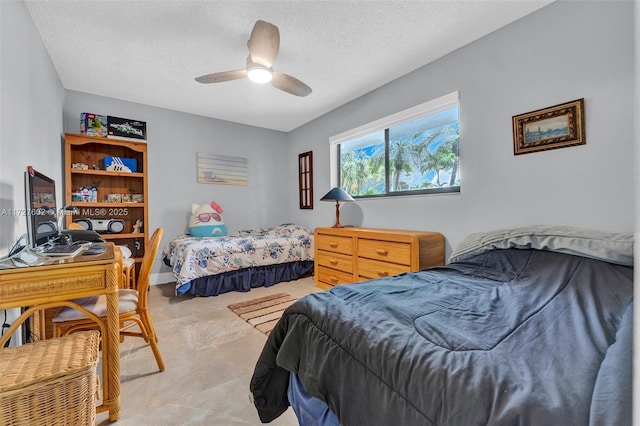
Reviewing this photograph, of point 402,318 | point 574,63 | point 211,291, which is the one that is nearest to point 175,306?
point 211,291

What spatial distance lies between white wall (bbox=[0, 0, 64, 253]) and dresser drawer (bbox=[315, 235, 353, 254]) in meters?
2.58

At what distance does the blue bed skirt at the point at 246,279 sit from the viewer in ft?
10.6

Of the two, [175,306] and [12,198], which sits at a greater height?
[12,198]

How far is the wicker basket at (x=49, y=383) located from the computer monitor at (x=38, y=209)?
579mm

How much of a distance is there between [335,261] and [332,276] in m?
0.20

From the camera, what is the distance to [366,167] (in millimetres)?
3693

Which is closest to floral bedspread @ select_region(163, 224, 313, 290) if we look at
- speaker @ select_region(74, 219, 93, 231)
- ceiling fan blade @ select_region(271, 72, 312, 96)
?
speaker @ select_region(74, 219, 93, 231)

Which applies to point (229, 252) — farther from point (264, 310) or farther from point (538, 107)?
point (538, 107)

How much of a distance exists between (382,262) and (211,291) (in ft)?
6.60

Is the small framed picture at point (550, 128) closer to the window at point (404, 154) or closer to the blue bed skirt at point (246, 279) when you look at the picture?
the window at point (404, 154)

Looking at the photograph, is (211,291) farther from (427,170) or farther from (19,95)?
(427,170)

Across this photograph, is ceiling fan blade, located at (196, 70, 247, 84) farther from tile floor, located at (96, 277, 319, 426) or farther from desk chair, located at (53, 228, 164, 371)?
tile floor, located at (96, 277, 319, 426)

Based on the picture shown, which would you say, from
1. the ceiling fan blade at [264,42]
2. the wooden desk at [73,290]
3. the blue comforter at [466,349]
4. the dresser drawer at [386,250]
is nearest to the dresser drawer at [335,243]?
the dresser drawer at [386,250]

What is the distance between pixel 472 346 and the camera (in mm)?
800
